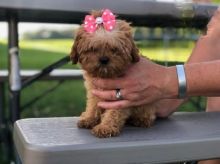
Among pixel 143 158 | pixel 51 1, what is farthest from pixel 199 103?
pixel 143 158

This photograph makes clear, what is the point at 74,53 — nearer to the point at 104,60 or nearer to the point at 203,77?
the point at 104,60

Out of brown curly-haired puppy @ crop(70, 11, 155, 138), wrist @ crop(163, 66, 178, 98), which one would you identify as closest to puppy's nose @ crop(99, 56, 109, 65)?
brown curly-haired puppy @ crop(70, 11, 155, 138)

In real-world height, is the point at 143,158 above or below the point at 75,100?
above

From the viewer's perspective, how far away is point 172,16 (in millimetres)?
2461

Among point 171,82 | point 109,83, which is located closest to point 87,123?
point 109,83

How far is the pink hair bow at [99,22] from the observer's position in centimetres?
146

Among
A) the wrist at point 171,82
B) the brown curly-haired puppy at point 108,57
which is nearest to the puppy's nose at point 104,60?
the brown curly-haired puppy at point 108,57

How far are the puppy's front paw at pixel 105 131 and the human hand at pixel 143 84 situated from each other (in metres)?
0.10

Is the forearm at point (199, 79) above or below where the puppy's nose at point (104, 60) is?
below

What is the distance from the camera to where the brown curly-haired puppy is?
1.43m

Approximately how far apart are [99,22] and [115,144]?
423 millimetres

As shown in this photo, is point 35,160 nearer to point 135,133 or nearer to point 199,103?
point 135,133

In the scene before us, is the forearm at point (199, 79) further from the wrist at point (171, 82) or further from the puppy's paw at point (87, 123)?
the puppy's paw at point (87, 123)

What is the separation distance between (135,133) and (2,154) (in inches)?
92.2
